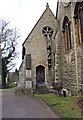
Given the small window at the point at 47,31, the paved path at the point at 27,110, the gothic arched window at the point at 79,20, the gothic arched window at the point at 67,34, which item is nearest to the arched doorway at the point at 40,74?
the small window at the point at 47,31

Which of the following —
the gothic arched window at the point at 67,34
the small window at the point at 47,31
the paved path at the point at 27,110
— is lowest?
the paved path at the point at 27,110

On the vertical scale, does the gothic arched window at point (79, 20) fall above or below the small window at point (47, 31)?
below

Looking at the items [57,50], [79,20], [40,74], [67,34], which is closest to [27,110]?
[79,20]

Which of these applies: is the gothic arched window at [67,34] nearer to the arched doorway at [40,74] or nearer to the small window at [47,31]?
the small window at [47,31]

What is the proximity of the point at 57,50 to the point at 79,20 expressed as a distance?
6.55 m

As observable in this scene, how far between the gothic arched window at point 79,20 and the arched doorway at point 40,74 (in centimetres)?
941

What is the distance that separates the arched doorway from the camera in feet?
80.3

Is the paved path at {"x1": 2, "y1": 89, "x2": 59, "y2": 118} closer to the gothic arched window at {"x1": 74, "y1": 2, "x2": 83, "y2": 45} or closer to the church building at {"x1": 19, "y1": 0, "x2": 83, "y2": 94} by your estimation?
the church building at {"x1": 19, "y1": 0, "x2": 83, "y2": 94}

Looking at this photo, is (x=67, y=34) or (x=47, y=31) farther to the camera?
(x=47, y=31)

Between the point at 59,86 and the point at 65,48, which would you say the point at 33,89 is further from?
the point at 65,48

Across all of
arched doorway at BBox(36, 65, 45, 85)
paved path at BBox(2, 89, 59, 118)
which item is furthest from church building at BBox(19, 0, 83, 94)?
paved path at BBox(2, 89, 59, 118)

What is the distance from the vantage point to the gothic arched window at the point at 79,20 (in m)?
15.3

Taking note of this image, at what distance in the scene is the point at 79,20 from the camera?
15.7 m

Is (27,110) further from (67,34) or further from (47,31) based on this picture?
(47,31)
